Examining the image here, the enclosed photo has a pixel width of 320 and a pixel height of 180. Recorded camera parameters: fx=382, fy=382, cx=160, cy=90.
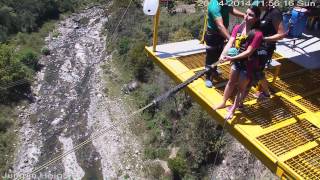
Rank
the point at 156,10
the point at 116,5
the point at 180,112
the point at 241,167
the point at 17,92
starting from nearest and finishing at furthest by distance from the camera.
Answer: the point at 156,10 < the point at 241,167 < the point at 180,112 < the point at 17,92 < the point at 116,5

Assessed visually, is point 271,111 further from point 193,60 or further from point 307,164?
point 193,60

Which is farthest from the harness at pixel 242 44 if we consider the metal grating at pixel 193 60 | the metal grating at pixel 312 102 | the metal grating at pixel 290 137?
the metal grating at pixel 193 60

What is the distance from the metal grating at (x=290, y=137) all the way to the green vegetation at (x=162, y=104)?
12.6m

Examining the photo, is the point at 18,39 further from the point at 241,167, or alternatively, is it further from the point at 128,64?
the point at 241,167

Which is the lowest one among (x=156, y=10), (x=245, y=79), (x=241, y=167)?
(x=241, y=167)

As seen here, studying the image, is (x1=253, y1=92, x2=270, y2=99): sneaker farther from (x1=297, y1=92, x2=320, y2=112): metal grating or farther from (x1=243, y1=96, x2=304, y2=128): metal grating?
(x1=297, y1=92, x2=320, y2=112): metal grating

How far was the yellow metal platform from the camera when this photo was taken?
5948 millimetres

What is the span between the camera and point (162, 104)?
82.7 feet

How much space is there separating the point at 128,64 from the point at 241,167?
14.9 metres

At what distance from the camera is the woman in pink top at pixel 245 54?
5758mm

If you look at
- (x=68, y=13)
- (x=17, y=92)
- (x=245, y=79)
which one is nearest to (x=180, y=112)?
(x=17, y=92)

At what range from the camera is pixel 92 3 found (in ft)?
151

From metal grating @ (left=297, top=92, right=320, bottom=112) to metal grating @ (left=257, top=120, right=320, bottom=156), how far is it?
52 centimetres

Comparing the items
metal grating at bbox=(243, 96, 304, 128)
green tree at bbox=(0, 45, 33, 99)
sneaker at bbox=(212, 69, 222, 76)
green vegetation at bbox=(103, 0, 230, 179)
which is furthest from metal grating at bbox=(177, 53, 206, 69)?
green tree at bbox=(0, 45, 33, 99)
